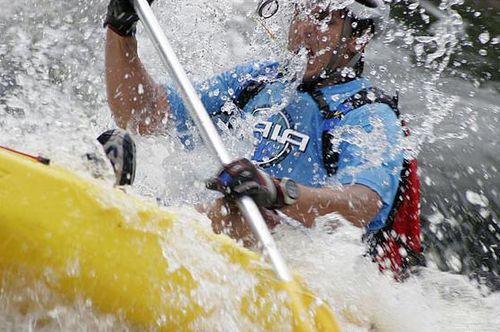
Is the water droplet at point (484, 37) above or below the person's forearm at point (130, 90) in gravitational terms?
below

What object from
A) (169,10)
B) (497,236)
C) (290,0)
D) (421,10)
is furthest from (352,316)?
(421,10)

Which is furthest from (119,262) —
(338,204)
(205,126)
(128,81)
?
(128,81)

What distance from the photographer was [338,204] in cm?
241

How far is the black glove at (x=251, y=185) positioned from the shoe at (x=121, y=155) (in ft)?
0.87

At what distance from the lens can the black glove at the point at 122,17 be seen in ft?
8.81

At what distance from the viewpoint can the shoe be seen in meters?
2.13

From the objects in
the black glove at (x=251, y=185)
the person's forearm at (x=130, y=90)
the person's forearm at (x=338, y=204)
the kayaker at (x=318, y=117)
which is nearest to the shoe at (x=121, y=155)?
the black glove at (x=251, y=185)

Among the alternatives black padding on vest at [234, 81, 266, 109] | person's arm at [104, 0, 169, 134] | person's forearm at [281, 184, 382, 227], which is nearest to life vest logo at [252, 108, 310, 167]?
black padding on vest at [234, 81, 266, 109]

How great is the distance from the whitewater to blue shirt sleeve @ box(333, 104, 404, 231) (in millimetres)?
145

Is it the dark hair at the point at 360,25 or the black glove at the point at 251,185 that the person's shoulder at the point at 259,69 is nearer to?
the dark hair at the point at 360,25

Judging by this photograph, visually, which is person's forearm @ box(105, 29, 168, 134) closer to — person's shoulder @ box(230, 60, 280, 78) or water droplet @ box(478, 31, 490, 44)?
person's shoulder @ box(230, 60, 280, 78)

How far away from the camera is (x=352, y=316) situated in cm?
226

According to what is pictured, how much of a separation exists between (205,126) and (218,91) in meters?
0.64

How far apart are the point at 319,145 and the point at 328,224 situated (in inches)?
13.9
